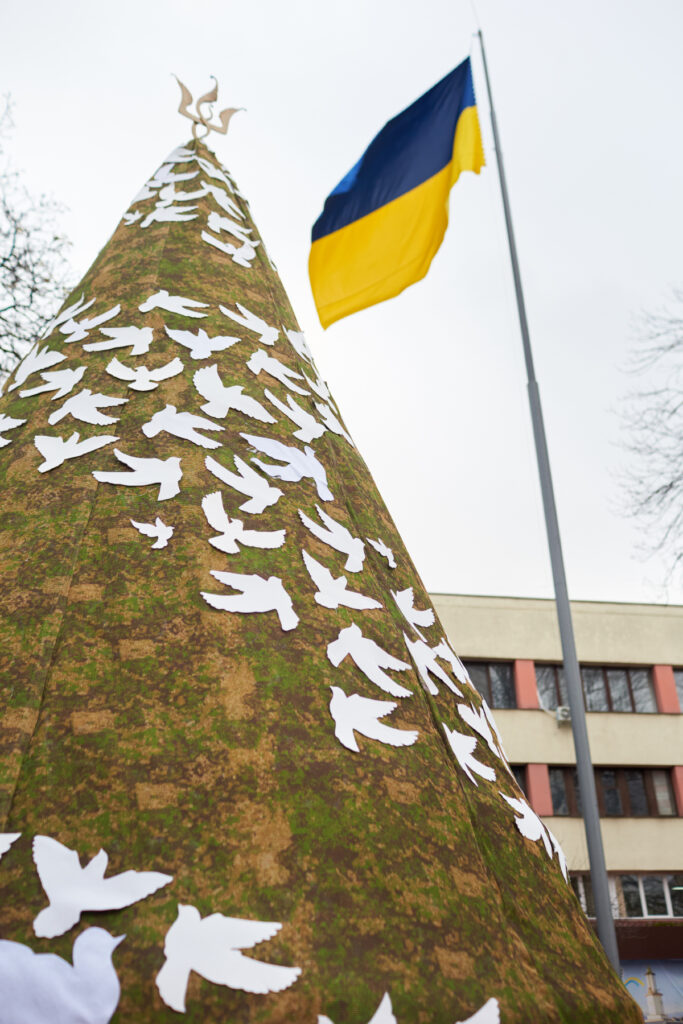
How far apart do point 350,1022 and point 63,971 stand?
1.20ft

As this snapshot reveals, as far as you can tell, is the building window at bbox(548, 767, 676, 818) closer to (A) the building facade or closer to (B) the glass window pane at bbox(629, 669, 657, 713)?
(A) the building facade

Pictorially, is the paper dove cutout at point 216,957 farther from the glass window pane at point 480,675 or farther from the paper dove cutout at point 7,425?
the glass window pane at point 480,675

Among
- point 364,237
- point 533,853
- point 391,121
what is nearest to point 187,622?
point 533,853

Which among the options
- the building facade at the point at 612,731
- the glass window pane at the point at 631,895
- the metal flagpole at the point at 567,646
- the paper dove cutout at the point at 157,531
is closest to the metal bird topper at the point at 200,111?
the paper dove cutout at the point at 157,531

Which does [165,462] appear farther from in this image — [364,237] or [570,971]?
[364,237]

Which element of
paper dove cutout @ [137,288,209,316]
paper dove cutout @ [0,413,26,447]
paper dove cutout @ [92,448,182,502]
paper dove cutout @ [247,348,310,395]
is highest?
paper dove cutout @ [137,288,209,316]

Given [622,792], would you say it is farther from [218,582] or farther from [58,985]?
[58,985]

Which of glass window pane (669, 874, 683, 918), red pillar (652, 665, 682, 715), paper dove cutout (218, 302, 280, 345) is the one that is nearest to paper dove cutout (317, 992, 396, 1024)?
paper dove cutout (218, 302, 280, 345)

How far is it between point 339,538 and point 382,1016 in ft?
3.12

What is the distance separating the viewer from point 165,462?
1.62 meters

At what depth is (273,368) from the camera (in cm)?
204

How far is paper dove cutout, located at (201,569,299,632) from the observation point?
1389mm

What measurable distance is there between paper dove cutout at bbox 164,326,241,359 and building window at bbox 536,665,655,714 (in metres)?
16.2

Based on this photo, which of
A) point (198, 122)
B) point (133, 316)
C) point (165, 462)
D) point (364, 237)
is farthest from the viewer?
point (364, 237)
